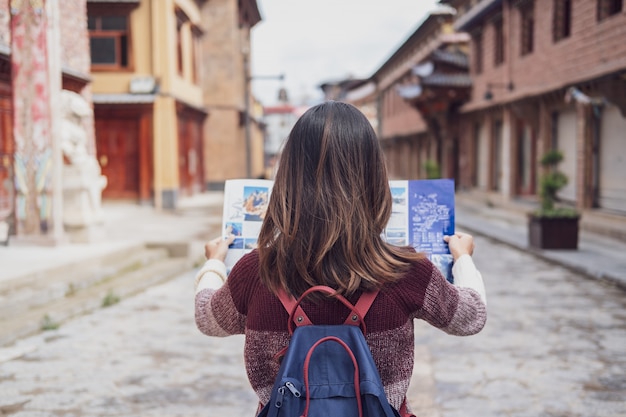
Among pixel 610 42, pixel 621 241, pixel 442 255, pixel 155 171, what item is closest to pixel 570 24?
pixel 610 42

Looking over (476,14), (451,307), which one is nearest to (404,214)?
(451,307)

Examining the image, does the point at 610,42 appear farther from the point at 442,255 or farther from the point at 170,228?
the point at 442,255

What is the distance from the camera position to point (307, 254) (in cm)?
188

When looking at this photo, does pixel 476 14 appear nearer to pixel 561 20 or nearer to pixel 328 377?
pixel 561 20

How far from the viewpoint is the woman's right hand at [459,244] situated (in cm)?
227

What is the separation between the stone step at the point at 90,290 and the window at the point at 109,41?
11366mm

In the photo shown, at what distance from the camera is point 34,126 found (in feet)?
34.1

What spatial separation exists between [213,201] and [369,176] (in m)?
23.4

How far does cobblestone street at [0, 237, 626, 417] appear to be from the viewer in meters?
4.72

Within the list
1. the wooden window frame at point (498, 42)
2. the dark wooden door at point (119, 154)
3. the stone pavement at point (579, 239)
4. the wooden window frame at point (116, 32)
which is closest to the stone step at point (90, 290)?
the stone pavement at point (579, 239)

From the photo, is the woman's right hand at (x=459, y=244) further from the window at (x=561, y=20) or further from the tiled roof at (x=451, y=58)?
the tiled roof at (x=451, y=58)

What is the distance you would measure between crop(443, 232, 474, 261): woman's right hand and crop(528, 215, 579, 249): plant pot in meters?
10.7

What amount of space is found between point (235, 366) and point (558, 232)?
27.2 feet

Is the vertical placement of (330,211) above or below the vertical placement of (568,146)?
below
